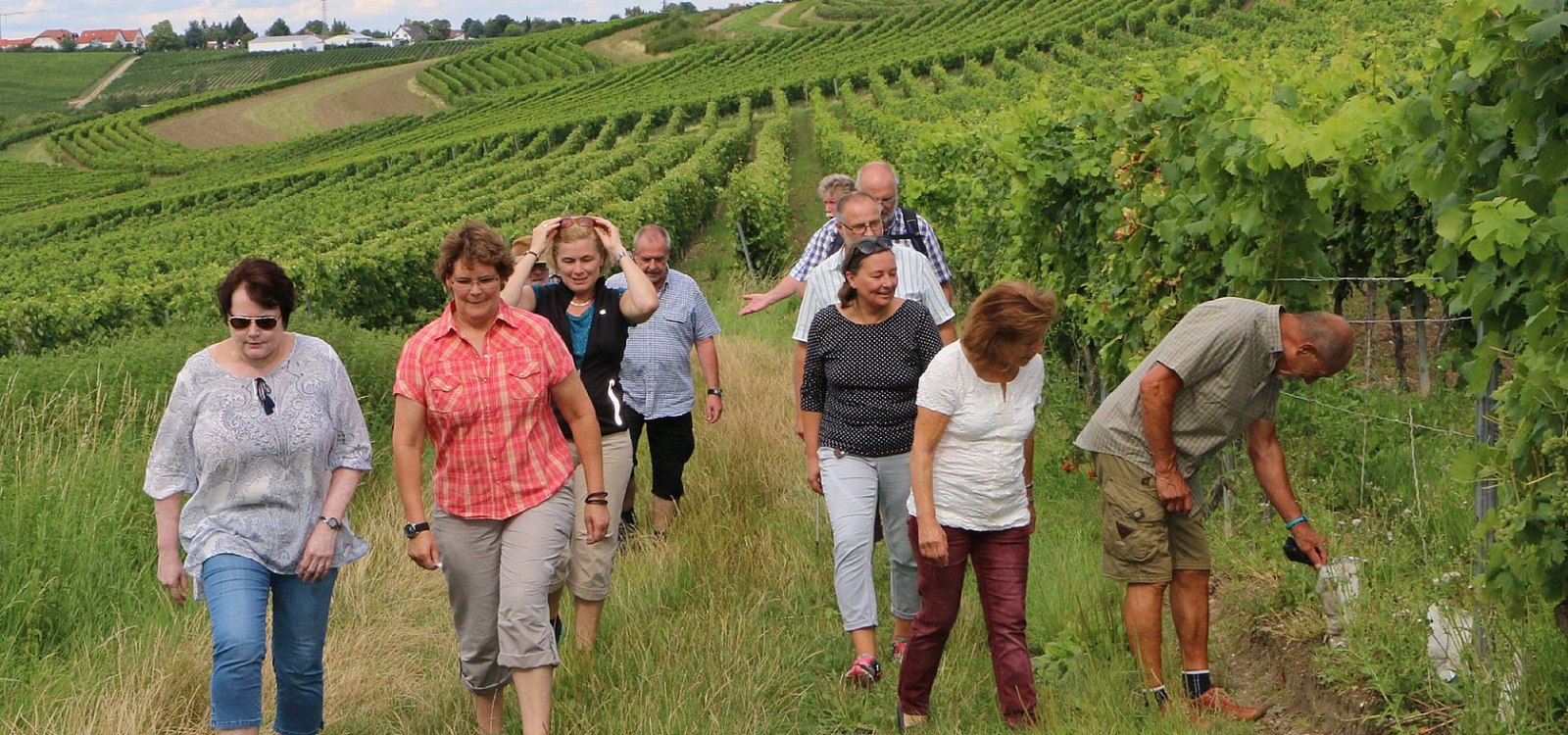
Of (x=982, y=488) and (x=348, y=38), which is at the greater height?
(x=348, y=38)

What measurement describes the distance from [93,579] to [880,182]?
4.00 m

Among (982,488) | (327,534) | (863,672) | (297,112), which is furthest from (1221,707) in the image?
(297,112)

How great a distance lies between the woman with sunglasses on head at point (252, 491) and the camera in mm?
4199

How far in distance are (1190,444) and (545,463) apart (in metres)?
2.07

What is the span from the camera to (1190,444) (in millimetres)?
4527

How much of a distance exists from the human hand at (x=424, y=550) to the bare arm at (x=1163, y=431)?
2.29m

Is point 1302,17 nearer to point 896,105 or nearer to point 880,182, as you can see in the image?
point 896,105

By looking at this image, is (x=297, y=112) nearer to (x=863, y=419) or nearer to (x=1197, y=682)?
(x=863, y=419)

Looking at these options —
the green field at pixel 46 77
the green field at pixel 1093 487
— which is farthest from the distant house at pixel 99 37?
the green field at pixel 1093 487

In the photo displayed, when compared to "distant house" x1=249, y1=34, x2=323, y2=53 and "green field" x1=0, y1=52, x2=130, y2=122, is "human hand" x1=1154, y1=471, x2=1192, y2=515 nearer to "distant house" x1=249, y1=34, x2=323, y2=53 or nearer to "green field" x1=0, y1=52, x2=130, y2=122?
"green field" x1=0, y1=52, x2=130, y2=122

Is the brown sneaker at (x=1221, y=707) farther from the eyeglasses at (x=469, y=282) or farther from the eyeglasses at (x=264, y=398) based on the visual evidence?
the eyeglasses at (x=264, y=398)

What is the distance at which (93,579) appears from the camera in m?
6.52

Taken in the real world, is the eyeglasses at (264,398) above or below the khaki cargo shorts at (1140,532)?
above

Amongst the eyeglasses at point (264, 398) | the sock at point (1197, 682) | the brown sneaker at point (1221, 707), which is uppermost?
the eyeglasses at point (264, 398)
